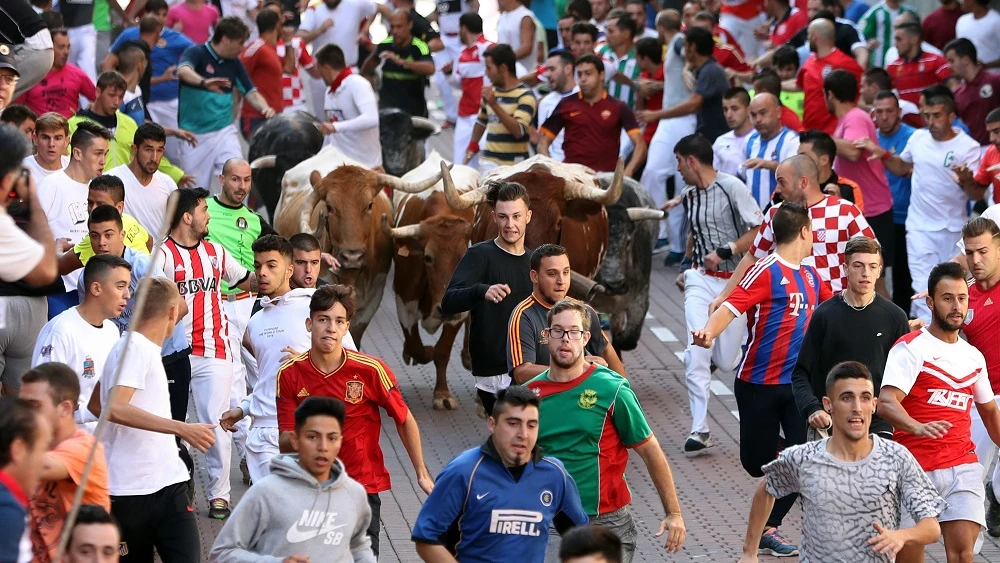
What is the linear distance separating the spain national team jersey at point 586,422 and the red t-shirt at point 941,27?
12495 mm

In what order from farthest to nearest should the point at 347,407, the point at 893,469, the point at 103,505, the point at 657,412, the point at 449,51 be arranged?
1. the point at 449,51
2. the point at 657,412
3. the point at 347,407
4. the point at 893,469
5. the point at 103,505

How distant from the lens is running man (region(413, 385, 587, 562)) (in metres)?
6.48

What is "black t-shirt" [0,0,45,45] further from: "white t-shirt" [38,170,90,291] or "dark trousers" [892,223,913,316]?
"dark trousers" [892,223,913,316]

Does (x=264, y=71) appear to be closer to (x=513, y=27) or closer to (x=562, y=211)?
(x=513, y=27)

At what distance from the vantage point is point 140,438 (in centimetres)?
744

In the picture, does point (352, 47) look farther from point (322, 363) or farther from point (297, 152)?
point (322, 363)

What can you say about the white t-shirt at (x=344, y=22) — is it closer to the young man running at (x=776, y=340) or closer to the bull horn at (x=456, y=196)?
the bull horn at (x=456, y=196)

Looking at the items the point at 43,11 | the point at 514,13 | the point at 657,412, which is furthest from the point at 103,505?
the point at 514,13

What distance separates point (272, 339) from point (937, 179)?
708 centimetres

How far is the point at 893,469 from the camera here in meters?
7.11

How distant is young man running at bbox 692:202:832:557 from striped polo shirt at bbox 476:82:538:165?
21.8 ft

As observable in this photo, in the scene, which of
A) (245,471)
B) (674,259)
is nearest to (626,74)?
(674,259)

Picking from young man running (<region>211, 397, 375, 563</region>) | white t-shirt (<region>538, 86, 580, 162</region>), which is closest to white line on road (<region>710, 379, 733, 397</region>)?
white t-shirt (<region>538, 86, 580, 162</region>)

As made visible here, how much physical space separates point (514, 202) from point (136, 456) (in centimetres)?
303
